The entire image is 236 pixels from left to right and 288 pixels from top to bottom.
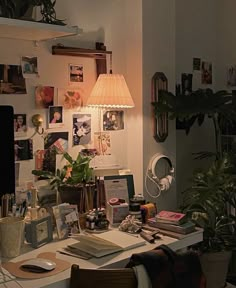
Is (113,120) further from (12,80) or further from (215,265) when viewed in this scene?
(215,265)

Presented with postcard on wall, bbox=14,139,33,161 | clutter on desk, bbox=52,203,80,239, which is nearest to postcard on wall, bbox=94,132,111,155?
postcard on wall, bbox=14,139,33,161

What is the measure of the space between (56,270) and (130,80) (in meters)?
1.34

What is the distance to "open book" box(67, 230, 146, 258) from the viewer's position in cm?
179

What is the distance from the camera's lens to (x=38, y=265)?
161 centimetres

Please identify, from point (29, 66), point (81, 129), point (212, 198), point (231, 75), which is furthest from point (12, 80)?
point (231, 75)

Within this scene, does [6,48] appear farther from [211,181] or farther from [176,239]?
[211,181]

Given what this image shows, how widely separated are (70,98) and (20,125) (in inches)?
13.2

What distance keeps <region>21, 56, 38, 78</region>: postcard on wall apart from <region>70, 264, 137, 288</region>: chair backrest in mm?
1083

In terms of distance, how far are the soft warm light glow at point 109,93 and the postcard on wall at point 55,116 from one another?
16 centimetres

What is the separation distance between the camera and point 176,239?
1985 millimetres

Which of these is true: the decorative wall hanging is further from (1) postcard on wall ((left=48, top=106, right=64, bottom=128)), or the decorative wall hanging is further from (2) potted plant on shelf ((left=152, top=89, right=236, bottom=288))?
(1) postcard on wall ((left=48, top=106, right=64, bottom=128))

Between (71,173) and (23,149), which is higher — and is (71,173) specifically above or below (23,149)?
below

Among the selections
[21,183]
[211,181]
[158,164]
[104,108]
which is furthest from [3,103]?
[211,181]

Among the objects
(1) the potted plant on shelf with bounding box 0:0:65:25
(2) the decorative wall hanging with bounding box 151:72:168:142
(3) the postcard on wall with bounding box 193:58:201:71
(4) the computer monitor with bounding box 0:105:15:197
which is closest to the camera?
(4) the computer monitor with bounding box 0:105:15:197
